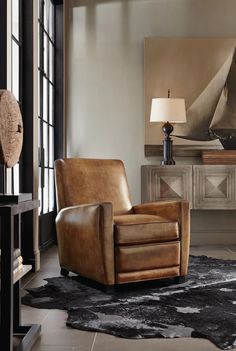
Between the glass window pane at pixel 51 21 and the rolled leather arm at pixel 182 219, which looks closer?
the rolled leather arm at pixel 182 219

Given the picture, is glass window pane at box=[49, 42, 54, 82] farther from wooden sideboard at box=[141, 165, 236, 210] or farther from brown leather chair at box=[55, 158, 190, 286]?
brown leather chair at box=[55, 158, 190, 286]

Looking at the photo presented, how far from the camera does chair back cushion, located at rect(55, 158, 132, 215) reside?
355cm

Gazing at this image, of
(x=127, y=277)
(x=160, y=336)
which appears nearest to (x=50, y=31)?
(x=127, y=277)

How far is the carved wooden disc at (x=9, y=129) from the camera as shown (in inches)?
72.0

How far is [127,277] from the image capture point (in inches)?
119

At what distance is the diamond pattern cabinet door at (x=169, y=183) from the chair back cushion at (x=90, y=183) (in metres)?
1.02

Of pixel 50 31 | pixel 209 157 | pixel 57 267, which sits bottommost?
pixel 57 267

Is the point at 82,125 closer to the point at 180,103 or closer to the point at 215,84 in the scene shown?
the point at 180,103

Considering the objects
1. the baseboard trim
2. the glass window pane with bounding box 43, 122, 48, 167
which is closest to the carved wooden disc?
the glass window pane with bounding box 43, 122, 48, 167

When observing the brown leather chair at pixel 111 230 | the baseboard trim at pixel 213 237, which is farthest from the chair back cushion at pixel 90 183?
the baseboard trim at pixel 213 237

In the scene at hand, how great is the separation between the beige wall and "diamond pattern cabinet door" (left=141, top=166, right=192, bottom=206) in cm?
60

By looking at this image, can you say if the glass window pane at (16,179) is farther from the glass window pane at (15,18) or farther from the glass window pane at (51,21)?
the glass window pane at (51,21)

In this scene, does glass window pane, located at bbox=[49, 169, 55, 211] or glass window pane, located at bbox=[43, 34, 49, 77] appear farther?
glass window pane, located at bbox=[49, 169, 55, 211]

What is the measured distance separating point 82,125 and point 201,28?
1.63m
